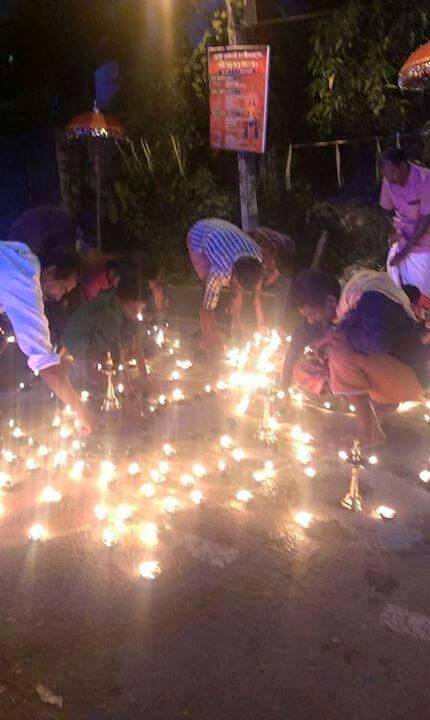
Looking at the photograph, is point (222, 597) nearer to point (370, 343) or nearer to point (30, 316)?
point (30, 316)

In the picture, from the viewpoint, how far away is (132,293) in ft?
16.2

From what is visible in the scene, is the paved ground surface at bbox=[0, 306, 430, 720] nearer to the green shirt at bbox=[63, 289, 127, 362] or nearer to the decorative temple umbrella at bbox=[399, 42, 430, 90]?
the green shirt at bbox=[63, 289, 127, 362]

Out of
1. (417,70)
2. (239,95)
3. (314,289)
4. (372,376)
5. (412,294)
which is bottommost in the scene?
(372,376)

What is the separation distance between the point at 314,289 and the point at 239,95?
429 centimetres

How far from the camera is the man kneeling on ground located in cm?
420

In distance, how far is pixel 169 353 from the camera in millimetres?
6953

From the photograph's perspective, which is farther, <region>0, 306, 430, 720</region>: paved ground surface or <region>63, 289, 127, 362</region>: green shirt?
<region>63, 289, 127, 362</region>: green shirt

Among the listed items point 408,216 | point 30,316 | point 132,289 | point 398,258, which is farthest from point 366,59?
point 30,316

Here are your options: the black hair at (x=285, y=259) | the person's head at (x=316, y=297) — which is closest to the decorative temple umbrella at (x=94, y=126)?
the black hair at (x=285, y=259)

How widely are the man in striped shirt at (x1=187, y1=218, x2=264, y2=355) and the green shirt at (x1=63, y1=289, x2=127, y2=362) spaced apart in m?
1.26

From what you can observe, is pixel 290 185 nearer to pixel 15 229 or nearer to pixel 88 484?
pixel 15 229

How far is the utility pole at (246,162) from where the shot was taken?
8227 mm

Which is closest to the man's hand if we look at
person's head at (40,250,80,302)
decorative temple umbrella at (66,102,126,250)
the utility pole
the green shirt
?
the green shirt

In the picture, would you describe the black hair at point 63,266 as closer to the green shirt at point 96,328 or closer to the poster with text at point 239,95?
the green shirt at point 96,328
